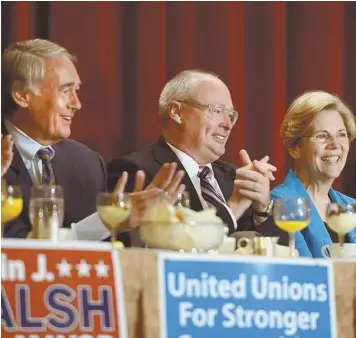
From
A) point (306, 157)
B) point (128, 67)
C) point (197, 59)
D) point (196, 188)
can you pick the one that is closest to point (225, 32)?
point (197, 59)

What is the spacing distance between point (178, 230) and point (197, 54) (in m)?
2.04

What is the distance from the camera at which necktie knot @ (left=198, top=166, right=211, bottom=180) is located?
3086 millimetres

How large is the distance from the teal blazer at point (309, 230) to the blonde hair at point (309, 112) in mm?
172

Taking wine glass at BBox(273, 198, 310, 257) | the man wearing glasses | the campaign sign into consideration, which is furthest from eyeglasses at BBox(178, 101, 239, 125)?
the campaign sign

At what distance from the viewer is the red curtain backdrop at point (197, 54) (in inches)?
143

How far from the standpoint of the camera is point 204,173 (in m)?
3.10

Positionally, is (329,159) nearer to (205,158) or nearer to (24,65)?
(205,158)

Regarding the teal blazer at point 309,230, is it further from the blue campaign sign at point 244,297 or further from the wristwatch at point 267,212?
the blue campaign sign at point 244,297

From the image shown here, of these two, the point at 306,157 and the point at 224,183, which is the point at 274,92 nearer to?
the point at 306,157

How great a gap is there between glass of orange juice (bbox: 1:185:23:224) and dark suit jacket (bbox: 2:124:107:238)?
37 cm

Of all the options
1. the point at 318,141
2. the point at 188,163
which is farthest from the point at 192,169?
the point at 318,141

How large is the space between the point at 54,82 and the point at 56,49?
10 cm

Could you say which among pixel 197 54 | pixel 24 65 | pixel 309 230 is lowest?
pixel 309 230

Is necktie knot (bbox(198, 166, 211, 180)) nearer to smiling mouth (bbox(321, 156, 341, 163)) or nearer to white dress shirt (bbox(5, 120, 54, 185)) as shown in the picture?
smiling mouth (bbox(321, 156, 341, 163))
